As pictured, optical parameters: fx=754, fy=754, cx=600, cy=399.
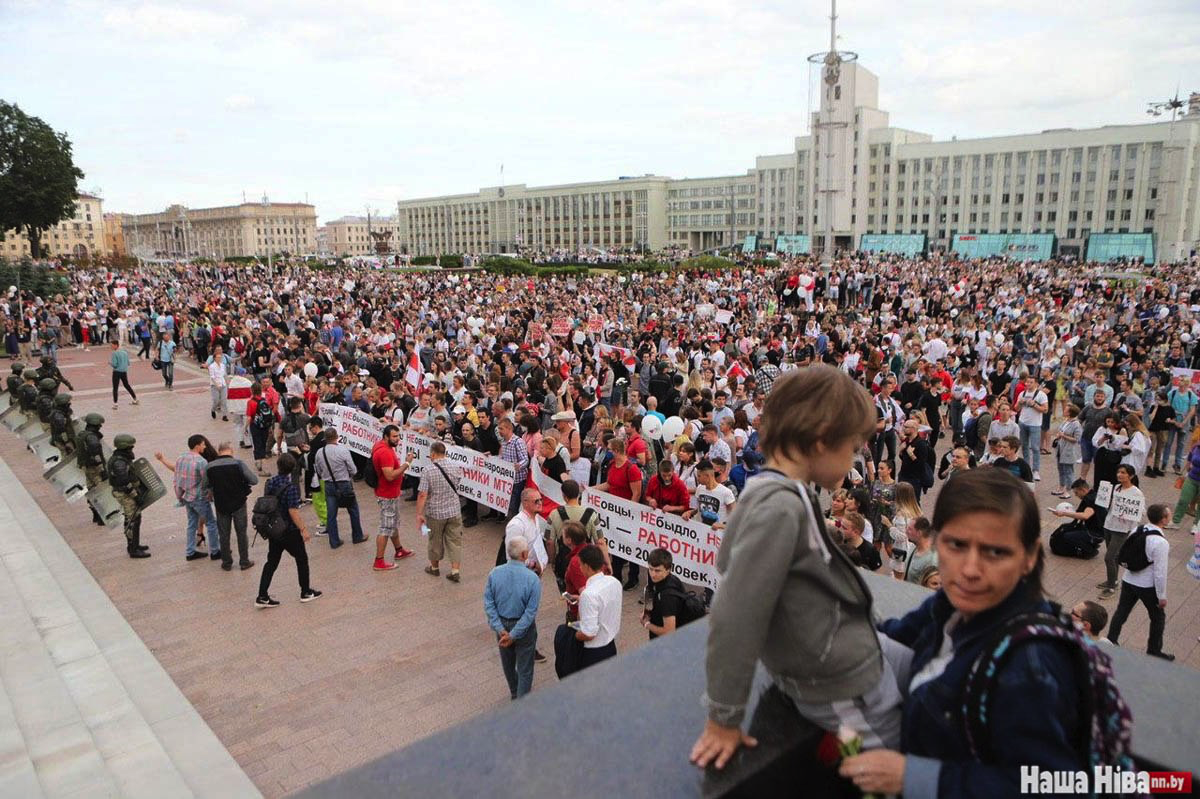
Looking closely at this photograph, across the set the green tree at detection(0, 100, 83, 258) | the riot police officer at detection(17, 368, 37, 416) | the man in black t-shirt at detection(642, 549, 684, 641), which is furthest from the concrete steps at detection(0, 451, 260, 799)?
the green tree at detection(0, 100, 83, 258)

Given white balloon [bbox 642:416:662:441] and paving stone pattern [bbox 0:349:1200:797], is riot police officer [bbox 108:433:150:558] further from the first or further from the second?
white balloon [bbox 642:416:662:441]

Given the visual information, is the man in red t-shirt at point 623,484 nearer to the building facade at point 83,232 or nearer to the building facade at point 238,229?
the building facade at point 238,229

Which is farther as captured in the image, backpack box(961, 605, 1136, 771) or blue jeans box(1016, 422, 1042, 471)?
blue jeans box(1016, 422, 1042, 471)

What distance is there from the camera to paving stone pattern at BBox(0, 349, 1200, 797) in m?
6.34

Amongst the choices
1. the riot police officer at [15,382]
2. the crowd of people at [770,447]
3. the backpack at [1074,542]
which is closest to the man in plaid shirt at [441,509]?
the crowd of people at [770,447]

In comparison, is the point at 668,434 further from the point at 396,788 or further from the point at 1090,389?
the point at 396,788

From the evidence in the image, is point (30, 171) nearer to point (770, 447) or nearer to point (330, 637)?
point (330, 637)

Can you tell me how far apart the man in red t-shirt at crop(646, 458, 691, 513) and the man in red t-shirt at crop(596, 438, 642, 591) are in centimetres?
26

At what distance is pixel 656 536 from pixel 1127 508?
516cm

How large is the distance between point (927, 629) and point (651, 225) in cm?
14652

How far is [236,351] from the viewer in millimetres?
22328

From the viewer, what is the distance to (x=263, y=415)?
1435 cm

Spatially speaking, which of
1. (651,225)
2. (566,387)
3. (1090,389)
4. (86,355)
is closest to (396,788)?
(566,387)

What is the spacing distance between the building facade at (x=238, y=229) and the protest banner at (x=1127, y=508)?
169 meters
